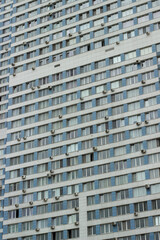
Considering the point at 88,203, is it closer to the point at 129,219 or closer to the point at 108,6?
the point at 129,219

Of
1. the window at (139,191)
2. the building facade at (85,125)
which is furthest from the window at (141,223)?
the window at (139,191)

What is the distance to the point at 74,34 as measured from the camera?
258 ft

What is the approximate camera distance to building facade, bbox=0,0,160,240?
6569cm

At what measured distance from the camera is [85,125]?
71.8 m

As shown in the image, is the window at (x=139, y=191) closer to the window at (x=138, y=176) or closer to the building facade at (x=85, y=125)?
the building facade at (x=85, y=125)

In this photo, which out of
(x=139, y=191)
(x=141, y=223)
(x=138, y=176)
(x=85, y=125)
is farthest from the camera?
(x=85, y=125)

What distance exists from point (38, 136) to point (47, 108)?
4.32 metres

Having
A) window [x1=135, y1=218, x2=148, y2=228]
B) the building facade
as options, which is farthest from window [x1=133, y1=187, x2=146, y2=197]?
window [x1=135, y1=218, x2=148, y2=228]

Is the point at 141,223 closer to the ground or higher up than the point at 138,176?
closer to the ground

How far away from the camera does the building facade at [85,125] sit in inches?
2586

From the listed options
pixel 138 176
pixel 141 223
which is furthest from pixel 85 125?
pixel 141 223

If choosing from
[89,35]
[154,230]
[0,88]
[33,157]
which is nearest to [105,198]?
[154,230]

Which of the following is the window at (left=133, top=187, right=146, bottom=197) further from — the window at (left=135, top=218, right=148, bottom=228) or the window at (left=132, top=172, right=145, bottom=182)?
the window at (left=135, top=218, right=148, bottom=228)

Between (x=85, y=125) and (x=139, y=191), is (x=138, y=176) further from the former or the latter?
(x=85, y=125)
